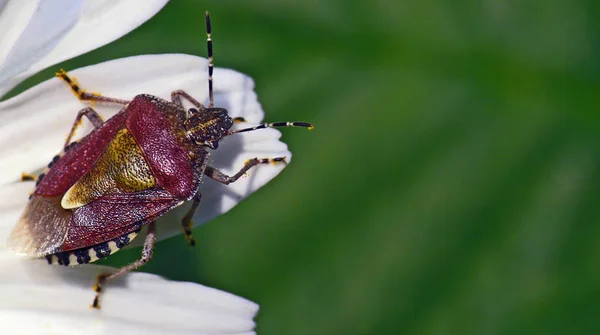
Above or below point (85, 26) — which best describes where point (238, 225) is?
below

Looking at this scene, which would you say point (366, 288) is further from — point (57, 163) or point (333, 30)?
point (57, 163)

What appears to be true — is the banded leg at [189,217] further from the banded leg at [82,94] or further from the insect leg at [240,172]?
the banded leg at [82,94]

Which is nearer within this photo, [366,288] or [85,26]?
[85,26]

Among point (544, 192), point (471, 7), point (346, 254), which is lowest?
point (346, 254)

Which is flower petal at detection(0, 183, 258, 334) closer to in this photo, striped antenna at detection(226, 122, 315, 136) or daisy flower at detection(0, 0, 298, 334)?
daisy flower at detection(0, 0, 298, 334)

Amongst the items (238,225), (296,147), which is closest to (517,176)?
(296,147)
